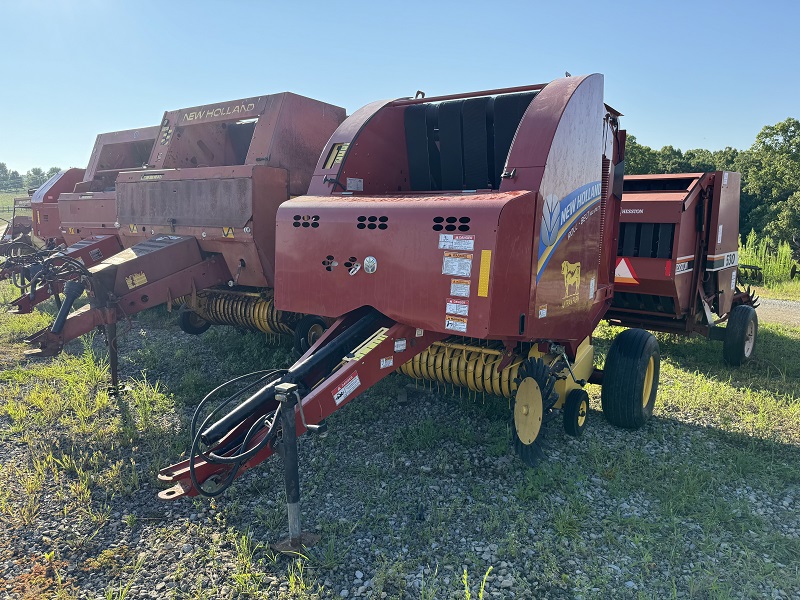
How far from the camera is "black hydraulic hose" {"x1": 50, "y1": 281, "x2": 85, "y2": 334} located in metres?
4.50

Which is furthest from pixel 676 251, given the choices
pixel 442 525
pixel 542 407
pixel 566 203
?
pixel 442 525

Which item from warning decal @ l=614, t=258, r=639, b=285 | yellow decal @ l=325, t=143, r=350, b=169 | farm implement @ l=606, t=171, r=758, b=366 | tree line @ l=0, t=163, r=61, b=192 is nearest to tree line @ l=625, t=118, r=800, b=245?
farm implement @ l=606, t=171, r=758, b=366

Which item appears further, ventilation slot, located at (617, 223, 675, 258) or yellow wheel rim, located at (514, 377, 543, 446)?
ventilation slot, located at (617, 223, 675, 258)

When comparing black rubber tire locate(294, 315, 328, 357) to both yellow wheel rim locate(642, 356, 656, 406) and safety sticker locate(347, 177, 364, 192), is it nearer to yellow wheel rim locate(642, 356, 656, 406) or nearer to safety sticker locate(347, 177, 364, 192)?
safety sticker locate(347, 177, 364, 192)

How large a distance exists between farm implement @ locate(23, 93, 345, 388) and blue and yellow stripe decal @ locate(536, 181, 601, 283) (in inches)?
111

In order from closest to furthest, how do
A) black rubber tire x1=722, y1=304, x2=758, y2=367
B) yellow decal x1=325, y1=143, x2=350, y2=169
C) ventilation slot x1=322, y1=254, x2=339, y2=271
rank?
ventilation slot x1=322, y1=254, x2=339, y2=271, yellow decal x1=325, y1=143, x2=350, y2=169, black rubber tire x1=722, y1=304, x2=758, y2=367

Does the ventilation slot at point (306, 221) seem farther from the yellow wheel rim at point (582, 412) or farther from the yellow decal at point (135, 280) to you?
the yellow wheel rim at point (582, 412)

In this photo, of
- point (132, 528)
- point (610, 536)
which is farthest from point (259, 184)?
point (610, 536)

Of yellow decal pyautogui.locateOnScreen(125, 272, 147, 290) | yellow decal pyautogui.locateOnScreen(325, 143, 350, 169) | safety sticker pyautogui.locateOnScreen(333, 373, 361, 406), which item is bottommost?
safety sticker pyautogui.locateOnScreen(333, 373, 361, 406)

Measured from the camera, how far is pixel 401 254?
325 centimetres

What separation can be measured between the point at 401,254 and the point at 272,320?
290 cm

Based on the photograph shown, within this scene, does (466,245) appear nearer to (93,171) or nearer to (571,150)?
(571,150)

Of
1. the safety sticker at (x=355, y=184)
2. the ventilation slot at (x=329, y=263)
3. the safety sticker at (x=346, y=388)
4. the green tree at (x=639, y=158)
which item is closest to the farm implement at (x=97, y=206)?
the safety sticker at (x=355, y=184)

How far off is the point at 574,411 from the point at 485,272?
5.20 feet
